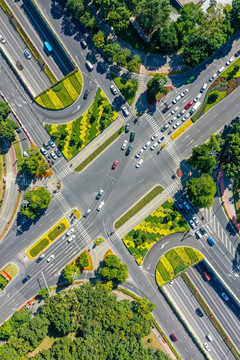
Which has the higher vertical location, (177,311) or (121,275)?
(121,275)

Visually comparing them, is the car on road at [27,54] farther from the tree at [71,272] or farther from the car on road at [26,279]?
the car on road at [26,279]

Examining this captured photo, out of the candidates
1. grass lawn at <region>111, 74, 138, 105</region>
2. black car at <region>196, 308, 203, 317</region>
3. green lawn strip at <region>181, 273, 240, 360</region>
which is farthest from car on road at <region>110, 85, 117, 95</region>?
black car at <region>196, 308, 203, 317</region>

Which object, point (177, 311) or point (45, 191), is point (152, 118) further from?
point (177, 311)

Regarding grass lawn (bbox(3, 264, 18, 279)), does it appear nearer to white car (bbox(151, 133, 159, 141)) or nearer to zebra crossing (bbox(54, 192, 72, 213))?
zebra crossing (bbox(54, 192, 72, 213))

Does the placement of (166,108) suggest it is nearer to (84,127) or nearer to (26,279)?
(84,127)

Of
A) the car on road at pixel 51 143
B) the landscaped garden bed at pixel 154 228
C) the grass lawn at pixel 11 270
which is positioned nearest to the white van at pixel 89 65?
the car on road at pixel 51 143

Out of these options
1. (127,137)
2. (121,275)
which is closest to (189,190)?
(127,137)
